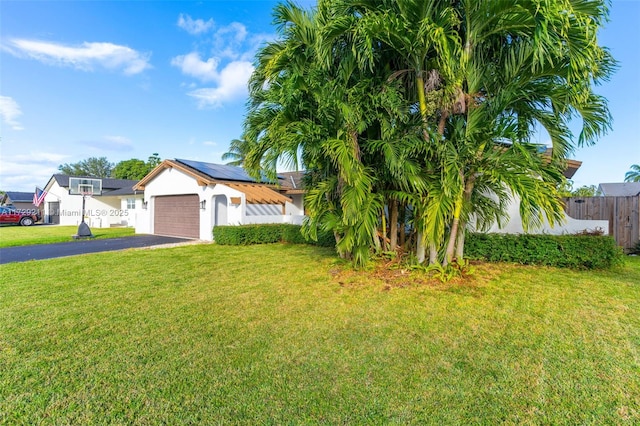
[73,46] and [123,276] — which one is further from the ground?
[73,46]

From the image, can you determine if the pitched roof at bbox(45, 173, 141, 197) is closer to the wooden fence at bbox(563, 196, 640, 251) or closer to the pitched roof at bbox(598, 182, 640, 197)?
the wooden fence at bbox(563, 196, 640, 251)

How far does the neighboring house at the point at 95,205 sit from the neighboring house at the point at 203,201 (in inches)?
203

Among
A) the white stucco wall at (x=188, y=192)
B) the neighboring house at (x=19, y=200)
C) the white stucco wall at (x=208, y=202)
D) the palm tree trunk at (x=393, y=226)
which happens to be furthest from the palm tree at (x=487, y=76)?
the neighboring house at (x=19, y=200)

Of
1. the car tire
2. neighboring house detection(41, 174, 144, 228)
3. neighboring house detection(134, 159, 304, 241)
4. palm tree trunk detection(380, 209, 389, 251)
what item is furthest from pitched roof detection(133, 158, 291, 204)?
the car tire

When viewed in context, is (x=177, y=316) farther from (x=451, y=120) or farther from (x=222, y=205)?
(x=222, y=205)

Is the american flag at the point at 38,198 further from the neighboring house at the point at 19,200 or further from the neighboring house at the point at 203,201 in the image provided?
the neighboring house at the point at 203,201

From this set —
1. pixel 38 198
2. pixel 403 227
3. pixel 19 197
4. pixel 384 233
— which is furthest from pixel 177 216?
pixel 19 197

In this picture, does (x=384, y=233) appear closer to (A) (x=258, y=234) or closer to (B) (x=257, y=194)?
(A) (x=258, y=234)

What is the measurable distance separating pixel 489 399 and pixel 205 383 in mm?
3305

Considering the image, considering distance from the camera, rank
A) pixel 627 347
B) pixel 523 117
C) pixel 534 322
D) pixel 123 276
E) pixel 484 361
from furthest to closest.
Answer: pixel 123 276 < pixel 523 117 < pixel 534 322 < pixel 627 347 < pixel 484 361

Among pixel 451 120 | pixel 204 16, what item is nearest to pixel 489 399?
pixel 451 120

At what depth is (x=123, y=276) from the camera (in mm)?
9016

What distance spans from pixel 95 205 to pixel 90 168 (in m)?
58.6

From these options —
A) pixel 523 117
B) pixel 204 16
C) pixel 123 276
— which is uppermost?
pixel 204 16
